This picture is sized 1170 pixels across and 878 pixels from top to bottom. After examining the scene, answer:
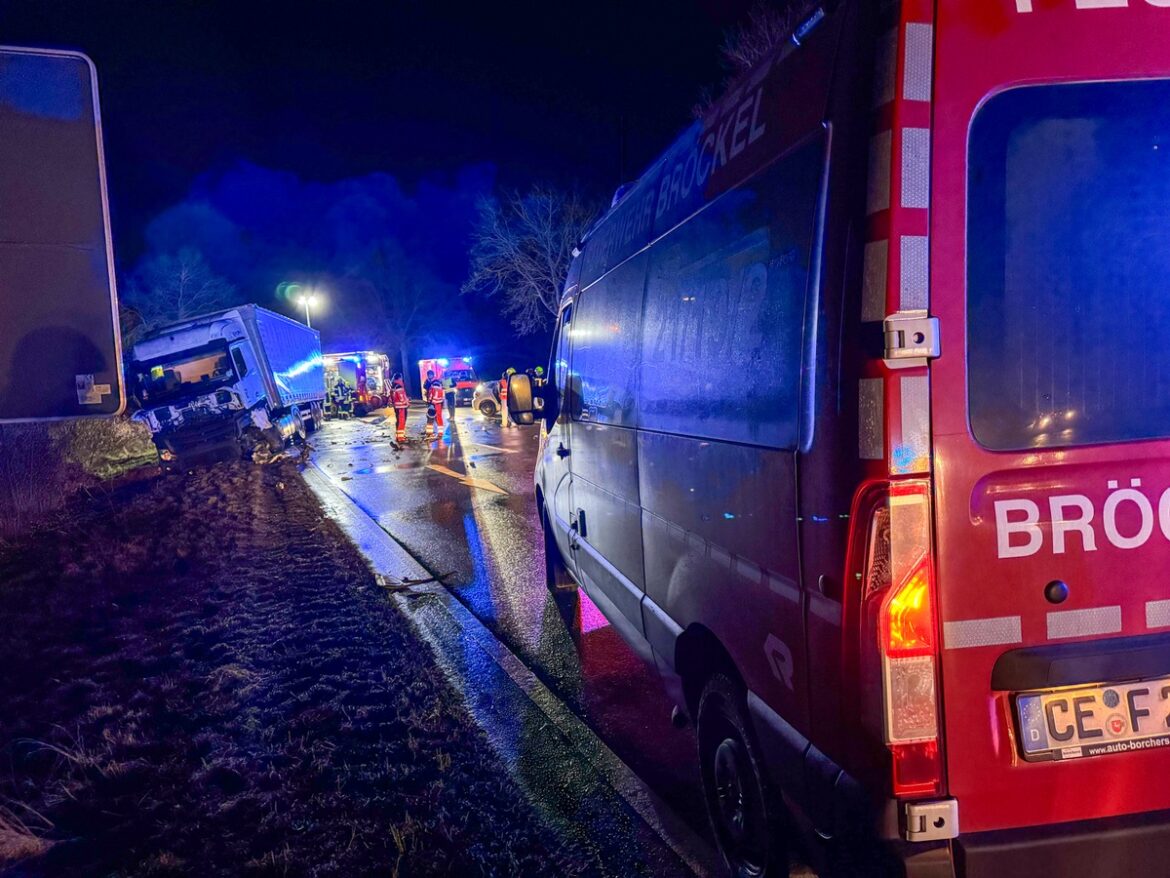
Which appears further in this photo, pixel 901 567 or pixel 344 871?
pixel 344 871

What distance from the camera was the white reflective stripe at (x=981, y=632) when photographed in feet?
5.72

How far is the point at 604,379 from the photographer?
→ 3.94 metres

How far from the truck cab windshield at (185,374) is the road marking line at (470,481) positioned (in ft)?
20.4

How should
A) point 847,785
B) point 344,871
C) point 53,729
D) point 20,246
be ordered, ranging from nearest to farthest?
point 847,785 < point 20,246 < point 344,871 < point 53,729

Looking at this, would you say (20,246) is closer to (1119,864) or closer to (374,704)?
(374,704)

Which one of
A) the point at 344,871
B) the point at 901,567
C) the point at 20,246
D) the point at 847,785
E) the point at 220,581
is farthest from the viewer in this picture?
the point at 220,581

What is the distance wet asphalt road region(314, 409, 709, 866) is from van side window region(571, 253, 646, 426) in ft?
5.03

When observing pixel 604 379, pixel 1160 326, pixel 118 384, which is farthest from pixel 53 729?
pixel 1160 326

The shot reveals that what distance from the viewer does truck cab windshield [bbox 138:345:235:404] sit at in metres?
15.6

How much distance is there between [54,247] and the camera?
80.1 inches

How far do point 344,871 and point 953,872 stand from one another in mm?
2131

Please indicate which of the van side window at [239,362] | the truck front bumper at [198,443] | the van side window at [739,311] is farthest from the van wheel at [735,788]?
the van side window at [239,362]

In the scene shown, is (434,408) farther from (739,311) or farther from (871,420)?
(871,420)

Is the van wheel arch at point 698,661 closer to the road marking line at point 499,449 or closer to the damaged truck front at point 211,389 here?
the road marking line at point 499,449
